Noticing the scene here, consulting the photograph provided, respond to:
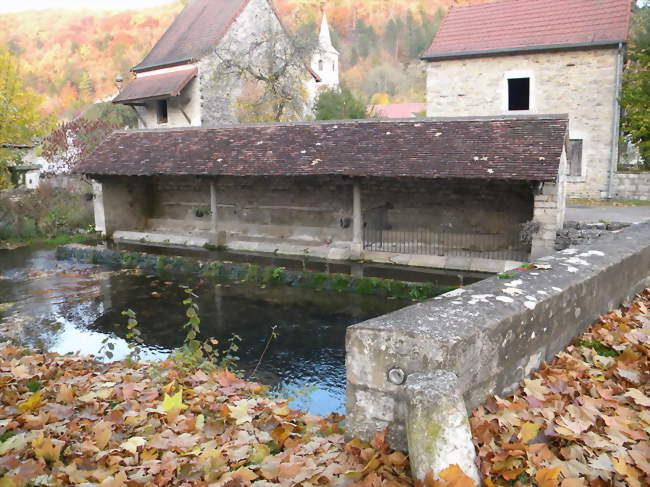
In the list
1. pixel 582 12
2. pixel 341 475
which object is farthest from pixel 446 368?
pixel 582 12

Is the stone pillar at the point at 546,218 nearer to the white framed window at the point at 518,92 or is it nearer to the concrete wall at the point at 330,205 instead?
the concrete wall at the point at 330,205

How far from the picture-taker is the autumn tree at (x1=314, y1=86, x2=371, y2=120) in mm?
25547

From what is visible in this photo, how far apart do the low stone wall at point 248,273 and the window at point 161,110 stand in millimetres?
11632

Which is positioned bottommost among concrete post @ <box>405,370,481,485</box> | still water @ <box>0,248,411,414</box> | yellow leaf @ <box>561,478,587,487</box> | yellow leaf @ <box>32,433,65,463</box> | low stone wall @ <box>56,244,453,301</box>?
still water @ <box>0,248,411,414</box>

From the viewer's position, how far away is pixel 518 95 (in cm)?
2050

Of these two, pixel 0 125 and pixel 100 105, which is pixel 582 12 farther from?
pixel 100 105

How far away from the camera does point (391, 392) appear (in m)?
2.82

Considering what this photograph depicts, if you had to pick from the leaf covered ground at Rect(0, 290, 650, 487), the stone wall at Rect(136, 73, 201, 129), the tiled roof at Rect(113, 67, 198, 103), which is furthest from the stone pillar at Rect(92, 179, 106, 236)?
the leaf covered ground at Rect(0, 290, 650, 487)

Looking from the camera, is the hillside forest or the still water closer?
the still water

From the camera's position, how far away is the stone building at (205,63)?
79.4 ft

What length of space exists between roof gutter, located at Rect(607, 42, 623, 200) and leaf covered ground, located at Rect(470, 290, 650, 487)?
1689 centimetres

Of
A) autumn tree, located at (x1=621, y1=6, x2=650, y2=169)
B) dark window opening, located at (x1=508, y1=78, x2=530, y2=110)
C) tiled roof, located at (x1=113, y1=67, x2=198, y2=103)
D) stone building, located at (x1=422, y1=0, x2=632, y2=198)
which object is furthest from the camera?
tiled roof, located at (x1=113, y1=67, x2=198, y2=103)

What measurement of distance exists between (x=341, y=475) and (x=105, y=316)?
8235 mm

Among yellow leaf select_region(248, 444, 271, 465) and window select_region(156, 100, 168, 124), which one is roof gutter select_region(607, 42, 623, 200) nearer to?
yellow leaf select_region(248, 444, 271, 465)
